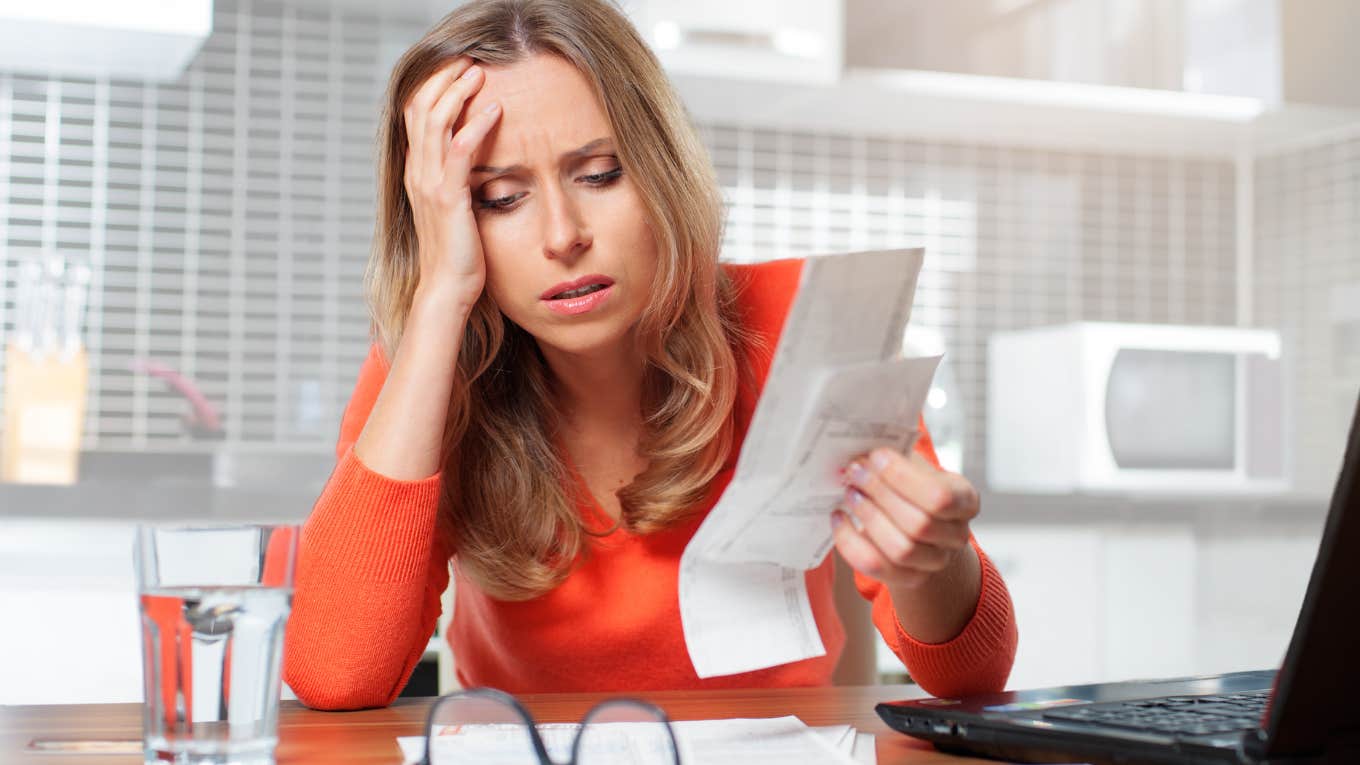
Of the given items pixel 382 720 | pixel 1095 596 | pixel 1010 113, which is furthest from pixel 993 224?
pixel 382 720

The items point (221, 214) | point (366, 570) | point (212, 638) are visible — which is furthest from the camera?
point (221, 214)

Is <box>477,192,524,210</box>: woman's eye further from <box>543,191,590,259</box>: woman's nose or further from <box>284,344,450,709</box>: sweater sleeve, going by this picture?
<box>284,344,450,709</box>: sweater sleeve

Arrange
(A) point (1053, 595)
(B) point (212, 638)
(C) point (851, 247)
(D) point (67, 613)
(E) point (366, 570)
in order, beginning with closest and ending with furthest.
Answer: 1. (B) point (212, 638)
2. (E) point (366, 570)
3. (D) point (67, 613)
4. (A) point (1053, 595)
5. (C) point (851, 247)

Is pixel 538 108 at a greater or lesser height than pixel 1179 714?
greater

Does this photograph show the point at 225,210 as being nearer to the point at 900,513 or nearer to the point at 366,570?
the point at 366,570

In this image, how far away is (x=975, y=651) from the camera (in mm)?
932

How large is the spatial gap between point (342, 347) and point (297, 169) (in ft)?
1.31

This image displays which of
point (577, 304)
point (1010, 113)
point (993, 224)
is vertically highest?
point (1010, 113)

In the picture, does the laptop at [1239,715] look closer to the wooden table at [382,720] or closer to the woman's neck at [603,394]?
the wooden table at [382,720]

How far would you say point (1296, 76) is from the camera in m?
3.13

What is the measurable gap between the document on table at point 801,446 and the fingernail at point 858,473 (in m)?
0.01

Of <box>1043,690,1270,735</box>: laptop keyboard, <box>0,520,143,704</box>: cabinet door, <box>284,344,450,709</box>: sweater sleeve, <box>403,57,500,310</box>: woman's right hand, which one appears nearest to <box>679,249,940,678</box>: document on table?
<box>1043,690,1270,735</box>: laptop keyboard

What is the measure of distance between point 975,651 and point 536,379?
54cm

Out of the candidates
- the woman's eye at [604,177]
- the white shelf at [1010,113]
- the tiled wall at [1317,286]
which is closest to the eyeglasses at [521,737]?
the woman's eye at [604,177]
